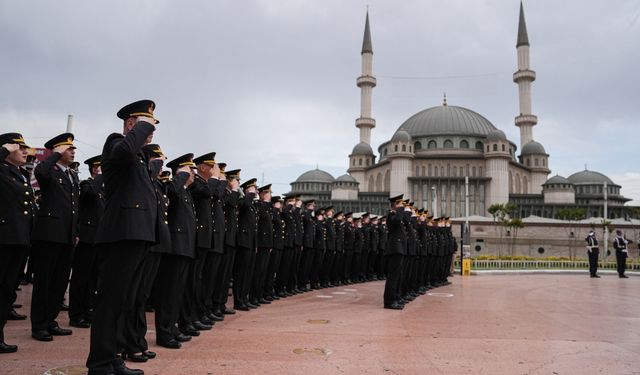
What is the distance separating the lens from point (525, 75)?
6344 cm

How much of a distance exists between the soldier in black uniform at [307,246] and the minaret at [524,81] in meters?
60.3

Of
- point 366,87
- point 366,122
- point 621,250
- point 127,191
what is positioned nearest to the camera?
point 127,191

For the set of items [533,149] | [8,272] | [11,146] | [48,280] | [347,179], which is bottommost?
[48,280]

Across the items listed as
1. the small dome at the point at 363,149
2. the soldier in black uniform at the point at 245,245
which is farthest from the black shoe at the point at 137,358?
the small dome at the point at 363,149

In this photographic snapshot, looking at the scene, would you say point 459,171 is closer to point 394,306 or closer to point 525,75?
point 525,75

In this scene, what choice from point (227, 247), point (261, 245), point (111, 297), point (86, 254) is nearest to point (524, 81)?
point (261, 245)

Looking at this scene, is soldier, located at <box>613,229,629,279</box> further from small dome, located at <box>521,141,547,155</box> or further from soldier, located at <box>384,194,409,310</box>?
small dome, located at <box>521,141,547,155</box>

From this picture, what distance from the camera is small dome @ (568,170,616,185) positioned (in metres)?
73.6

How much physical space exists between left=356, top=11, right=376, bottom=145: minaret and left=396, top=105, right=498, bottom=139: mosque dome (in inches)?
190

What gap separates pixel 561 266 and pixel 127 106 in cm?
2325

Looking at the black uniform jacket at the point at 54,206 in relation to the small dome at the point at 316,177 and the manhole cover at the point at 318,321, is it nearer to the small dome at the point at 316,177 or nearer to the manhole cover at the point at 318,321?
the manhole cover at the point at 318,321

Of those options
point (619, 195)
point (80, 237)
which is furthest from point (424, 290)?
point (619, 195)

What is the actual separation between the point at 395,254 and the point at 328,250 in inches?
154

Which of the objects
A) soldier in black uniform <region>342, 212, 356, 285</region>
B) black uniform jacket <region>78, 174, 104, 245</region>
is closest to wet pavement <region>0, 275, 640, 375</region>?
black uniform jacket <region>78, 174, 104, 245</region>
